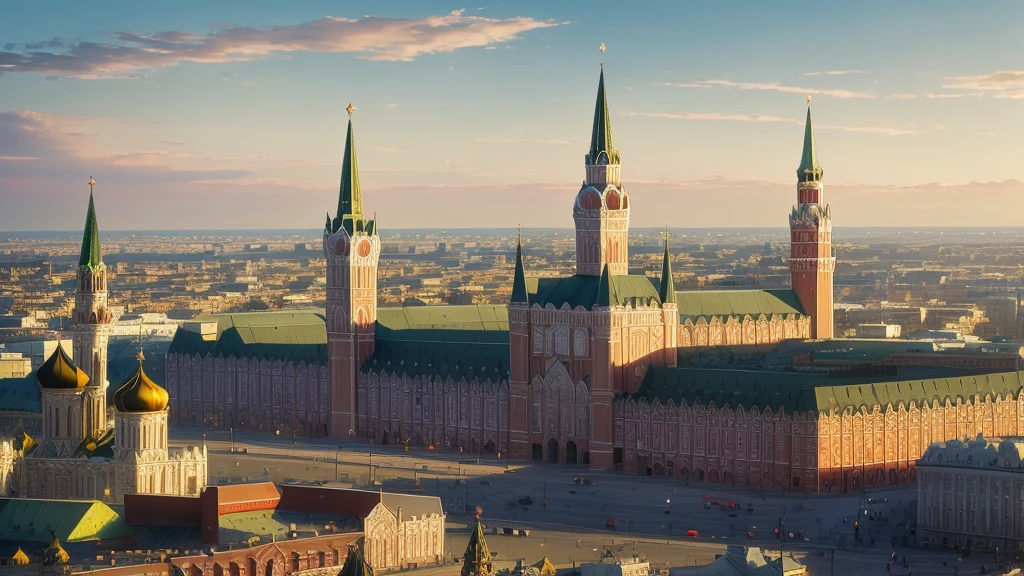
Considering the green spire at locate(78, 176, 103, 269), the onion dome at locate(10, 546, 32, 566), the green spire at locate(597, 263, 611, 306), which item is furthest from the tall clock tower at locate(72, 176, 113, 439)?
the green spire at locate(597, 263, 611, 306)

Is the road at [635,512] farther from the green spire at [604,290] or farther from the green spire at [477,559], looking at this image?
Result: the green spire at [477,559]

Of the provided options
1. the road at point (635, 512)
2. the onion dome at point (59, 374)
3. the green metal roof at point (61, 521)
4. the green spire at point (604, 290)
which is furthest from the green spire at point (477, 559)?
the green spire at point (604, 290)

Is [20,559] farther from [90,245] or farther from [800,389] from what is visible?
[800,389]

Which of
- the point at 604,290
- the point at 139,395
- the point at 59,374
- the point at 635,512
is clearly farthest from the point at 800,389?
the point at 59,374

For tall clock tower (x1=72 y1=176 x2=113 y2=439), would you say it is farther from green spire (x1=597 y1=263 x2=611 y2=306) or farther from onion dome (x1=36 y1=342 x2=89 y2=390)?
green spire (x1=597 y1=263 x2=611 y2=306)

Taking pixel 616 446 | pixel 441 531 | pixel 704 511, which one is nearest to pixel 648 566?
pixel 441 531

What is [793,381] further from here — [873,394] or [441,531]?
[441,531]
